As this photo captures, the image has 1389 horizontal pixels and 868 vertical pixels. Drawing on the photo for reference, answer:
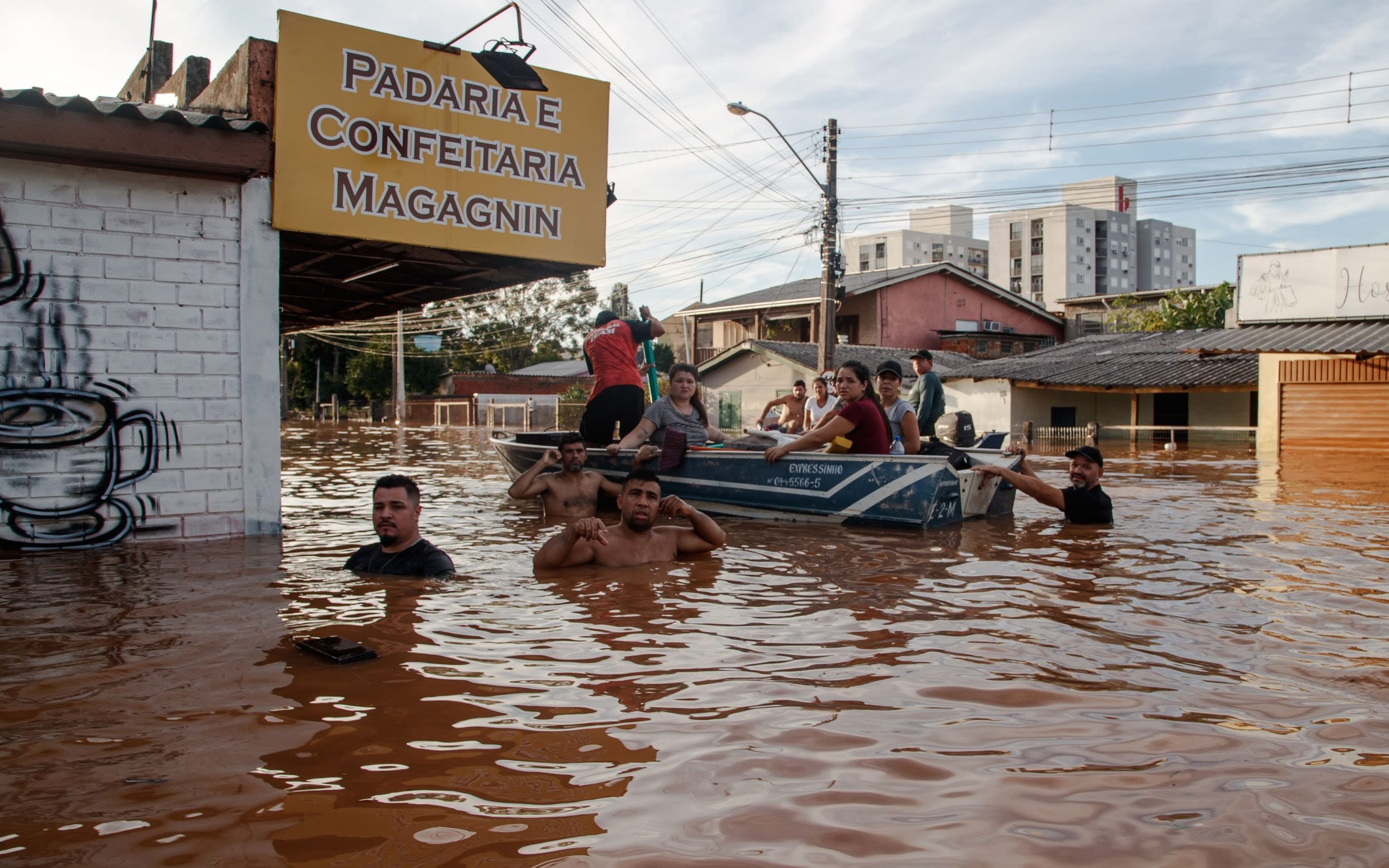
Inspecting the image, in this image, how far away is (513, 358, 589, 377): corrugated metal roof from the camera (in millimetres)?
54875

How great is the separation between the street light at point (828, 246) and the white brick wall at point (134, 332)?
15.4 meters

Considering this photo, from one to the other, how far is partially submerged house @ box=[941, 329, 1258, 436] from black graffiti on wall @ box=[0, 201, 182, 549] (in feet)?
85.4

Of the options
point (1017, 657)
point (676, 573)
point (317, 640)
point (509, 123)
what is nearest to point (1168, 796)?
point (1017, 657)

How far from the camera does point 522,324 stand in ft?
210

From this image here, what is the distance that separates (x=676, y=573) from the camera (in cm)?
678

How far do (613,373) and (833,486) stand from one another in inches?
119

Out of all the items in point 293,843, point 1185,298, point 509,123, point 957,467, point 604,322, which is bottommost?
point 293,843

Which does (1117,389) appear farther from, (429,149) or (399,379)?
(399,379)

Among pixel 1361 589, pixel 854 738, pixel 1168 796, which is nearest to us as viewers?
pixel 1168 796

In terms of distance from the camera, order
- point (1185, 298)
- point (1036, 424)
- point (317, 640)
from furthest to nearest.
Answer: point (1185, 298) → point (1036, 424) → point (317, 640)

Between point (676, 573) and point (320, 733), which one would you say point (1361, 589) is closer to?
point (676, 573)

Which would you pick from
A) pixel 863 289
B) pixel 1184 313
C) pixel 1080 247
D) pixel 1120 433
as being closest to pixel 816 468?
pixel 1120 433

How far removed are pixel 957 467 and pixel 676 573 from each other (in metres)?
3.40

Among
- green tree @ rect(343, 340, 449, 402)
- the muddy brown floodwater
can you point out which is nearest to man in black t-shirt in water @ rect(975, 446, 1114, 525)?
the muddy brown floodwater
